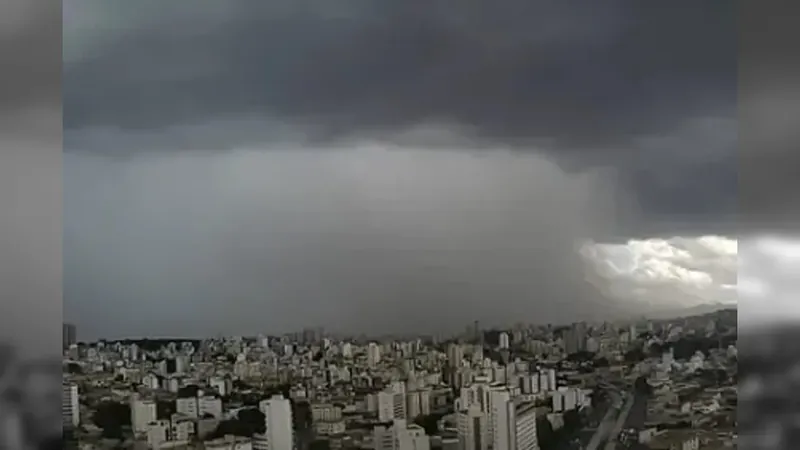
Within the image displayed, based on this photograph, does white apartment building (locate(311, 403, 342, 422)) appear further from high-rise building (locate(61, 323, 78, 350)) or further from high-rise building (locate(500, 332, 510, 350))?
high-rise building (locate(61, 323, 78, 350))

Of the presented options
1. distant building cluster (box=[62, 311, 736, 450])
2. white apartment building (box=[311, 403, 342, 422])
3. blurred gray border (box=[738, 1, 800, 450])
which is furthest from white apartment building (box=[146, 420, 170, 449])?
blurred gray border (box=[738, 1, 800, 450])

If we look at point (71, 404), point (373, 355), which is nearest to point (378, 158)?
point (373, 355)

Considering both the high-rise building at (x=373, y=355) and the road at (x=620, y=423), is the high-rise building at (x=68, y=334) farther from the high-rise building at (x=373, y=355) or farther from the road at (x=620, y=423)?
the road at (x=620, y=423)

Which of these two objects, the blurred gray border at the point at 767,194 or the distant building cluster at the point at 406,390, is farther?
the blurred gray border at the point at 767,194

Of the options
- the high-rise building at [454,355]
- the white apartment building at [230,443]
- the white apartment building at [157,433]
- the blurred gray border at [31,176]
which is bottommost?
the white apartment building at [230,443]

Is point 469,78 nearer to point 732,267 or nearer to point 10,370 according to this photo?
point 732,267

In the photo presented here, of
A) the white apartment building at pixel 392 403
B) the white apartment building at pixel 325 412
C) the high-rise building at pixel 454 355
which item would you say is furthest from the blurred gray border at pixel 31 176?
the high-rise building at pixel 454 355

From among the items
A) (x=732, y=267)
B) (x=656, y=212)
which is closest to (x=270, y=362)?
(x=656, y=212)

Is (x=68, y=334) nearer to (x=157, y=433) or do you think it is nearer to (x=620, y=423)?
(x=157, y=433)
